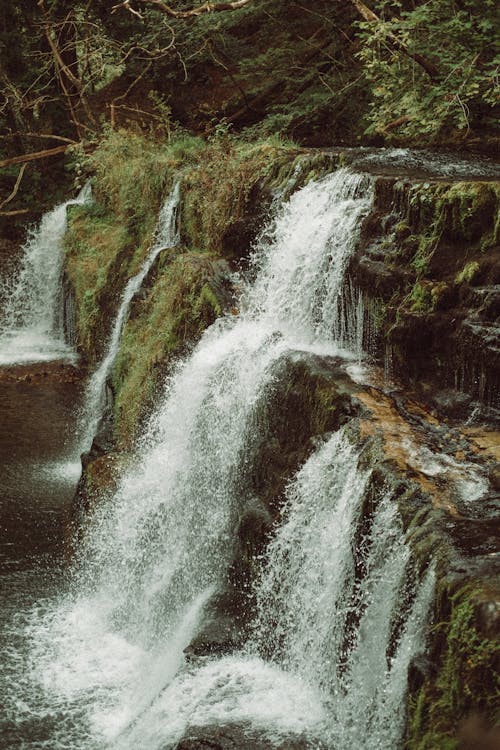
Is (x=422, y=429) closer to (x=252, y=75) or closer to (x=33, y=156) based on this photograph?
(x=252, y=75)

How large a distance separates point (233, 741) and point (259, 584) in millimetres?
1386

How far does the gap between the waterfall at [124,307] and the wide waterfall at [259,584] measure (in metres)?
2.28

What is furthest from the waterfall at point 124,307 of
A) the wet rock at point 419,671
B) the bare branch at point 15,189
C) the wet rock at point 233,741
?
the wet rock at point 419,671

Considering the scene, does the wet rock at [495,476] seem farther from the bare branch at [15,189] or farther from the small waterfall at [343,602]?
the bare branch at [15,189]

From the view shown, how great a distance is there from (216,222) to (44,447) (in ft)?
12.1

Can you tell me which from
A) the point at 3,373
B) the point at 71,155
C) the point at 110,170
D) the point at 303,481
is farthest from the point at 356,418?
the point at 71,155

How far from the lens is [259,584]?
5.91m

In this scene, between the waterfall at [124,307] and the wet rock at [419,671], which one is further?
the waterfall at [124,307]

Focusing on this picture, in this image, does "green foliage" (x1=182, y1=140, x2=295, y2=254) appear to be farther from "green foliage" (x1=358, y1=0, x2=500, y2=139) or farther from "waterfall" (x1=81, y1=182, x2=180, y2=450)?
"green foliage" (x1=358, y1=0, x2=500, y2=139)

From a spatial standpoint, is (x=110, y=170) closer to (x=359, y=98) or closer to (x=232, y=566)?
(x=359, y=98)

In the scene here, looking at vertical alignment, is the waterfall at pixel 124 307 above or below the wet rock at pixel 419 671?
above

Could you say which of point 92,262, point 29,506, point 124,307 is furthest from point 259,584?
point 92,262

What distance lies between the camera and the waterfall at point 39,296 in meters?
13.2

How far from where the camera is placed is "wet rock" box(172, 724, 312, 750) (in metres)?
4.64
